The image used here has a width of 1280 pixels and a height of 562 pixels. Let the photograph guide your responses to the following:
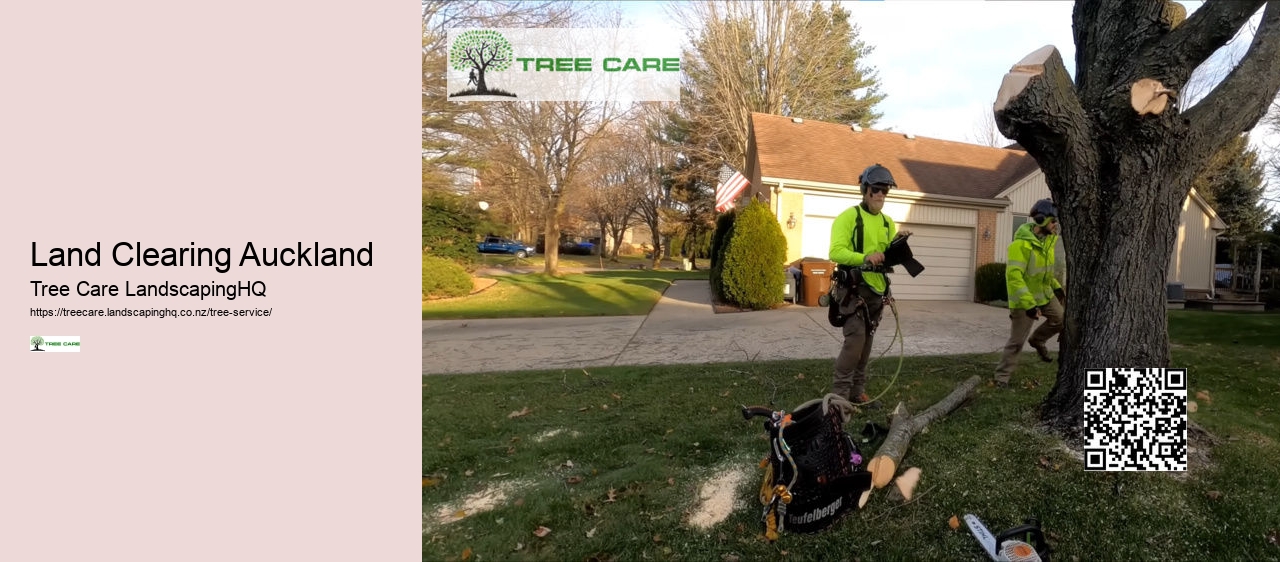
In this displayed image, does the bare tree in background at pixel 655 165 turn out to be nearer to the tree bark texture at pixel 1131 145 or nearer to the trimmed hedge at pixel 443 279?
the trimmed hedge at pixel 443 279

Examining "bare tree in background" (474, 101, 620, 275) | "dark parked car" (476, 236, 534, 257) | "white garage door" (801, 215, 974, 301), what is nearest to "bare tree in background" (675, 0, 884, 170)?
"bare tree in background" (474, 101, 620, 275)

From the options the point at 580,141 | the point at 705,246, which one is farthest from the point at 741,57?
the point at 705,246

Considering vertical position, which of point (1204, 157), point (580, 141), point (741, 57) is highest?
point (741, 57)

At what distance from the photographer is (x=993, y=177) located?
50.4 feet

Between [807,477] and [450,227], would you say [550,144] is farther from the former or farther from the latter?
[807,477]

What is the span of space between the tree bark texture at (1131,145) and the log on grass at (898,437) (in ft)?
1.97

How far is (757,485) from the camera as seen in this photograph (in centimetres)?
296

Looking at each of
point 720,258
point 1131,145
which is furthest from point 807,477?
point 720,258

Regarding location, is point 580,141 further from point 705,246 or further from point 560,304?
point 705,246

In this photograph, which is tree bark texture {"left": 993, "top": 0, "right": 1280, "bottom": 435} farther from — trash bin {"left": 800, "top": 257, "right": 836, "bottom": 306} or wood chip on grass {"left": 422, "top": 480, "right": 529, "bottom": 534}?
trash bin {"left": 800, "top": 257, "right": 836, "bottom": 306}

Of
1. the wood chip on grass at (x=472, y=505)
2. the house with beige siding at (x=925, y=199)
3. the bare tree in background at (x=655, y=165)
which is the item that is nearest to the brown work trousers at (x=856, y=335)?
the wood chip on grass at (x=472, y=505)

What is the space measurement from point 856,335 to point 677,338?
432 cm

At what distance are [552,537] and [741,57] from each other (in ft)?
67.2

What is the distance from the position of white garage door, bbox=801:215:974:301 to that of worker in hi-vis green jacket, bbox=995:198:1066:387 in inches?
334
